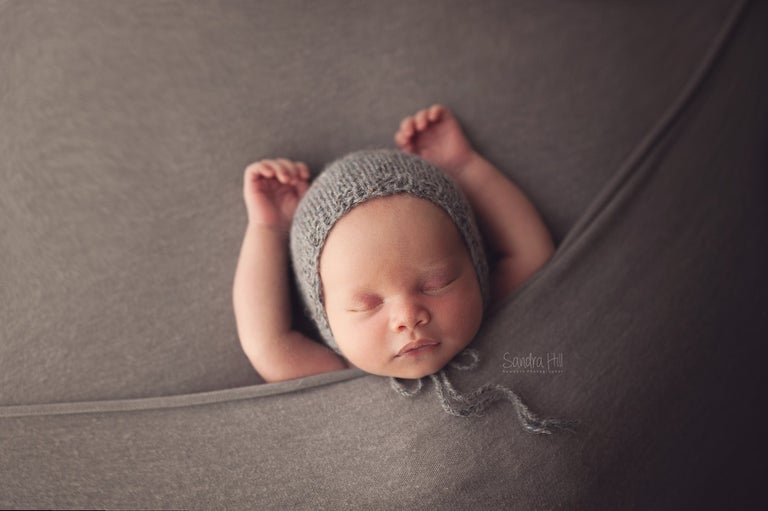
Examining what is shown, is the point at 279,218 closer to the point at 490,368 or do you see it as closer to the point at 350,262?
the point at 350,262

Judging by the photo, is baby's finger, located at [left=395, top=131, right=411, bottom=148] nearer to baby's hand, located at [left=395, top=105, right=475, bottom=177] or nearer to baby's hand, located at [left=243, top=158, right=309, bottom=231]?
baby's hand, located at [left=395, top=105, right=475, bottom=177]

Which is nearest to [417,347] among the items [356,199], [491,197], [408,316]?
[408,316]

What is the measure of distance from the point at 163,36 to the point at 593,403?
3.14 feet

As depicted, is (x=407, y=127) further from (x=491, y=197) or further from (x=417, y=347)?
(x=417, y=347)

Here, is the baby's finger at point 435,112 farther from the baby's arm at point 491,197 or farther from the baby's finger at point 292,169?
the baby's finger at point 292,169

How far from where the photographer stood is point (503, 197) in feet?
3.43

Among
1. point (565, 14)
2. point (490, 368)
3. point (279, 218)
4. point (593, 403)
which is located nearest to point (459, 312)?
point (490, 368)

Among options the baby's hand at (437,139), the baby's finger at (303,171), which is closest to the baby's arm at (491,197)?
the baby's hand at (437,139)

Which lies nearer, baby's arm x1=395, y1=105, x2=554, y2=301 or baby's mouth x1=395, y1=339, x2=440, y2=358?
baby's mouth x1=395, y1=339, x2=440, y2=358

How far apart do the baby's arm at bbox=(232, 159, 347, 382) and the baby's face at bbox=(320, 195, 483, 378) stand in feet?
0.38

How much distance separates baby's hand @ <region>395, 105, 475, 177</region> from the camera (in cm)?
105

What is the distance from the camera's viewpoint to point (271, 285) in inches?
38.1

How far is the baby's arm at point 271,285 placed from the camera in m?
0.94

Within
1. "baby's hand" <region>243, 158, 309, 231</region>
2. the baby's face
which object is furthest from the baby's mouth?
"baby's hand" <region>243, 158, 309, 231</region>
